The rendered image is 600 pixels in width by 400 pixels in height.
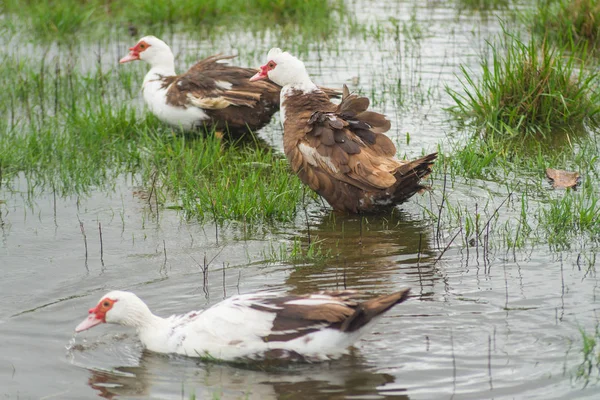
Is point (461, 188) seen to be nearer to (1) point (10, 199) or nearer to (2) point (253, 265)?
(2) point (253, 265)

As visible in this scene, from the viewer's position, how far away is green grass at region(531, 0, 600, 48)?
35.7ft

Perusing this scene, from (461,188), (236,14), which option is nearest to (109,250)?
(461,188)

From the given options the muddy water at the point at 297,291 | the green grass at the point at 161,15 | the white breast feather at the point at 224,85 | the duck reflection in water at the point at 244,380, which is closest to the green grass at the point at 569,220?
the muddy water at the point at 297,291

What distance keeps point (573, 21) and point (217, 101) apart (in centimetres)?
460

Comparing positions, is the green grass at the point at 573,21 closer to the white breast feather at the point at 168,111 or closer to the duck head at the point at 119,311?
the white breast feather at the point at 168,111

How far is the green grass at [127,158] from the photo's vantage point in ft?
A: 23.6

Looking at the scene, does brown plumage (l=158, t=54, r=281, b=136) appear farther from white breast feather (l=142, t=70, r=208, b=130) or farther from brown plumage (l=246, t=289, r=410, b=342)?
brown plumage (l=246, t=289, r=410, b=342)

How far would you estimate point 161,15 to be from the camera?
508 inches

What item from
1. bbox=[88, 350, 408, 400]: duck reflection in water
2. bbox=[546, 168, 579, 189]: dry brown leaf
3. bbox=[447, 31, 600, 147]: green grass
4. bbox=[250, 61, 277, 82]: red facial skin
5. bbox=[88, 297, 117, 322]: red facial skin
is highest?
bbox=[250, 61, 277, 82]: red facial skin

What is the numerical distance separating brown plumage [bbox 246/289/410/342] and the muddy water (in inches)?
8.2

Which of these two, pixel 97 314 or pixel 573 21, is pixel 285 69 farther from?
pixel 573 21

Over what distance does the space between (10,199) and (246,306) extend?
136 inches

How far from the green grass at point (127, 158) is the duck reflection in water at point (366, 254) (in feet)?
1.44

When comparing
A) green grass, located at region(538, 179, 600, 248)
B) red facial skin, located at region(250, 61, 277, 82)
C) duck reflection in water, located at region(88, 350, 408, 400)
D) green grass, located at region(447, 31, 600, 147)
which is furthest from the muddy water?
red facial skin, located at region(250, 61, 277, 82)
